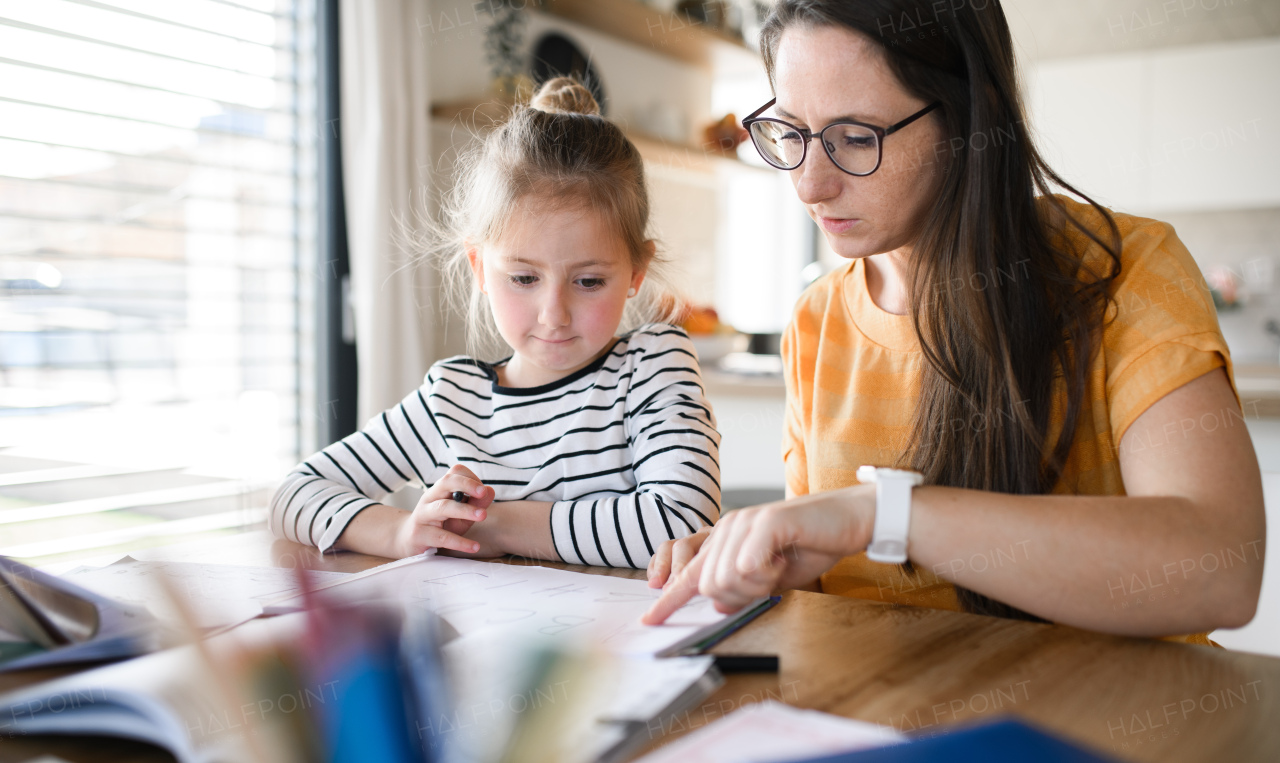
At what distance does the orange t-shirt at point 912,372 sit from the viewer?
795 millimetres

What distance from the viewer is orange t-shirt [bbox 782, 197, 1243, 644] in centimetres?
80

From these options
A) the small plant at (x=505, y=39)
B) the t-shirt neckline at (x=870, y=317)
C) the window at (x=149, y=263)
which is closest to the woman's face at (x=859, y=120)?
the t-shirt neckline at (x=870, y=317)

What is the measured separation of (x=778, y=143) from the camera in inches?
40.0

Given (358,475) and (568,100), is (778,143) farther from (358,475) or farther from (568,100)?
(358,475)

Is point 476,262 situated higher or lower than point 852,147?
lower

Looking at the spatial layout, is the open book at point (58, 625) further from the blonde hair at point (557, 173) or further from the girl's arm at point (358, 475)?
the blonde hair at point (557, 173)

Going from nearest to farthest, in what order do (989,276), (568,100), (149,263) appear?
(989,276)
(568,100)
(149,263)

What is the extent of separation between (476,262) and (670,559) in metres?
0.58

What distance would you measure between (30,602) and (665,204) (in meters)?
3.45

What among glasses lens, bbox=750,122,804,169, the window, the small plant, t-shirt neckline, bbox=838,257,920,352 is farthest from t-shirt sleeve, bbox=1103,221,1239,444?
the small plant

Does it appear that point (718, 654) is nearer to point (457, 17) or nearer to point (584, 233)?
point (584, 233)

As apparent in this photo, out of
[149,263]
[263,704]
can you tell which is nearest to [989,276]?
[263,704]

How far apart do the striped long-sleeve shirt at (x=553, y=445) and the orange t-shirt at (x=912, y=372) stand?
→ 0.15 m

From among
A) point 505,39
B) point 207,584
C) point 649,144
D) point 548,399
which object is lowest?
point 207,584
